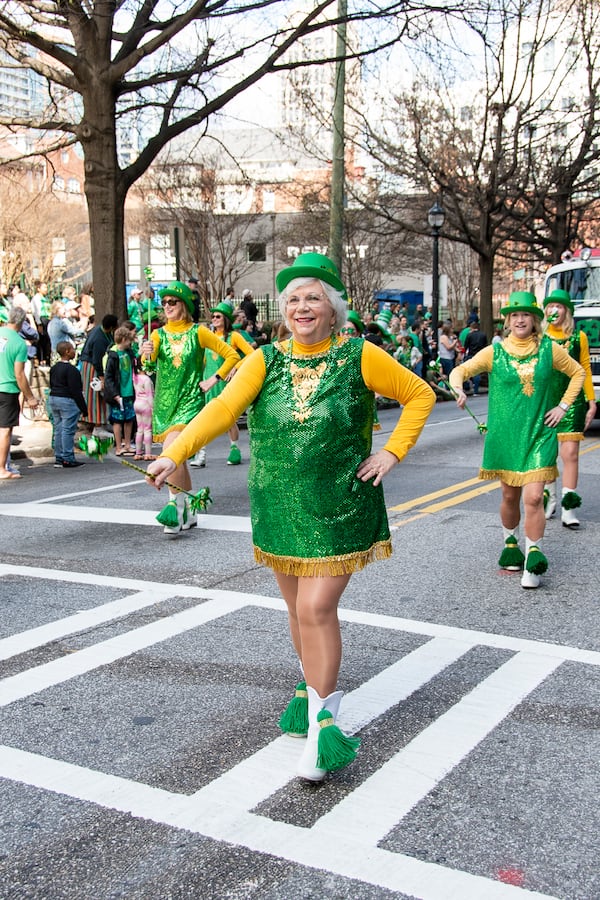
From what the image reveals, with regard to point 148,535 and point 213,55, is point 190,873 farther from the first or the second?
point 213,55

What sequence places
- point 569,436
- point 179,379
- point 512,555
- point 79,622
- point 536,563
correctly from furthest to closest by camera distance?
point 569,436 → point 179,379 → point 512,555 → point 536,563 → point 79,622

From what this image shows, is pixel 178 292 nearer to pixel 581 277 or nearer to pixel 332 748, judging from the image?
pixel 332 748

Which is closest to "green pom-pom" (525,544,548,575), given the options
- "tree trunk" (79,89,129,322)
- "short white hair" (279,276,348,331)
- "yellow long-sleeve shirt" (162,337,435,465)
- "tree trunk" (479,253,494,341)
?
"yellow long-sleeve shirt" (162,337,435,465)

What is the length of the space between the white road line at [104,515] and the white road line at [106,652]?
8.16ft

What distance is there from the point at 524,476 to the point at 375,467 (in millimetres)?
3039

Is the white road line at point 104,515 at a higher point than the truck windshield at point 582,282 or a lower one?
lower

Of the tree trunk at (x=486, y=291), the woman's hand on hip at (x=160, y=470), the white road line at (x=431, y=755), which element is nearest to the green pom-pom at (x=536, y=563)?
Result: the white road line at (x=431, y=755)

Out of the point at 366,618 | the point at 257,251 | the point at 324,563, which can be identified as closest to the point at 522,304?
the point at 366,618

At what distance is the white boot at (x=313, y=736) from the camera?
3730mm

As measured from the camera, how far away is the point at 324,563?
3867 mm

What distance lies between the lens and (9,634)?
5.73m

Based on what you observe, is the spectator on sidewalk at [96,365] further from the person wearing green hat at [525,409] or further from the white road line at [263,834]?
the white road line at [263,834]

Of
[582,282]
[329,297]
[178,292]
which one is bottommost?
[329,297]

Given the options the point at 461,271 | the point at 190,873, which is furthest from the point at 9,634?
the point at 461,271
